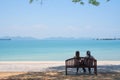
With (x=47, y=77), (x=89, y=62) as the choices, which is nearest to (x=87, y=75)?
(x=89, y=62)

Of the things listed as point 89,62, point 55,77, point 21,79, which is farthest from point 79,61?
point 21,79

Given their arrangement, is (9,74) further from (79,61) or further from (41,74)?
(79,61)

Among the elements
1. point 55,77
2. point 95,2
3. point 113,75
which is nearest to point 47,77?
point 55,77

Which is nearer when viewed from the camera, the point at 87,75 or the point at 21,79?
the point at 21,79

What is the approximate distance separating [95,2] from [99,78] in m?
4.03

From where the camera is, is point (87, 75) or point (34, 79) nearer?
point (34, 79)

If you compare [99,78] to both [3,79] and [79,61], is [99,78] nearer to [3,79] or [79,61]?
[79,61]

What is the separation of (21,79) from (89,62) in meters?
3.25

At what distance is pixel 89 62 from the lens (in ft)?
59.5

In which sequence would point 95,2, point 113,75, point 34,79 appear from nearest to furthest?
point 34,79 → point 113,75 → point 95,2

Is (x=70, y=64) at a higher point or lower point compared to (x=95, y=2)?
lower

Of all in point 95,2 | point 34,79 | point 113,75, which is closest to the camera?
point 34,79

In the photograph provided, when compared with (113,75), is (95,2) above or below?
above

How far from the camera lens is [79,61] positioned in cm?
1823
